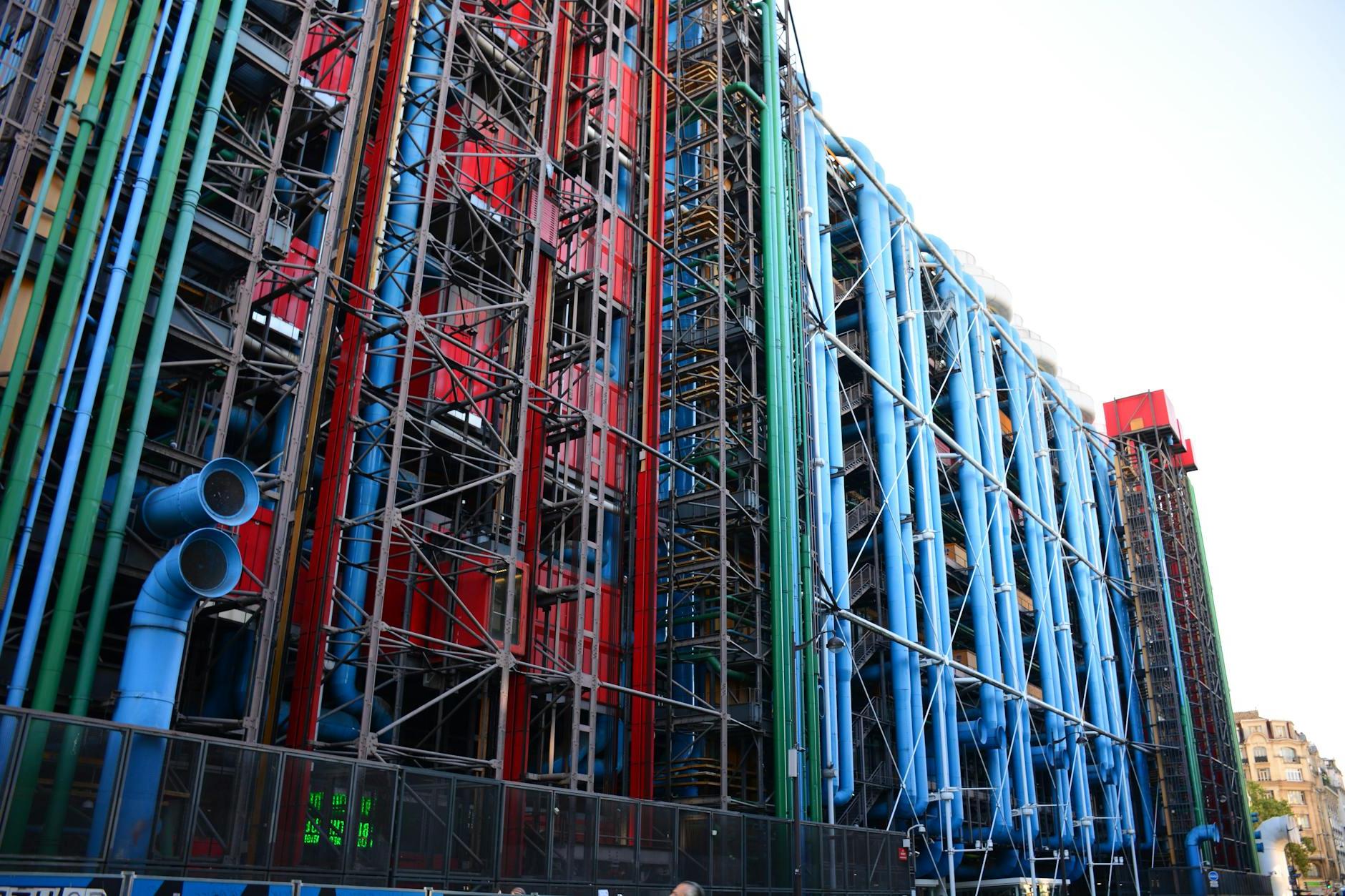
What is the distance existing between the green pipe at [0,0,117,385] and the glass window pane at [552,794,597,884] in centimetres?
990

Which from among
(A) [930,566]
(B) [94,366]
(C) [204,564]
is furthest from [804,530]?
(B) [94,366]

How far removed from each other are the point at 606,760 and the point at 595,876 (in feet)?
25.0

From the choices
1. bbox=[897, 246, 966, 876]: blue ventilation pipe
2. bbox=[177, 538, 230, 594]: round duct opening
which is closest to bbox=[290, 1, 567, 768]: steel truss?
bbox=[177, 538, 230, 594]: round duct opening

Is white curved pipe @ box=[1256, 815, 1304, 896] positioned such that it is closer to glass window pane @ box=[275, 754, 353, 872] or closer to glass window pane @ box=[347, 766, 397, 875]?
glass window pane @ box=[347, 766, 397, 875]

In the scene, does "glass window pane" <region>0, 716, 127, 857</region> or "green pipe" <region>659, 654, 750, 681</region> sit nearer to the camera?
"glass window pane" <region>0, 716, 127, 857</region>

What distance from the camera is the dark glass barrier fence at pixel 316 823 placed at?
11875 mm

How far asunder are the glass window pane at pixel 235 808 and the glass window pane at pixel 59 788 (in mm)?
1193

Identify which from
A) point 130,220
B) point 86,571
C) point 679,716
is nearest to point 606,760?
point 679,716

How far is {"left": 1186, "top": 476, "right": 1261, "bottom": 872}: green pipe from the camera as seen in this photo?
213 ft

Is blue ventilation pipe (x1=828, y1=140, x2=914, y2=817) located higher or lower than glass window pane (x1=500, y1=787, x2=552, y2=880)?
higher

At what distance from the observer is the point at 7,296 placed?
16328 millimetres

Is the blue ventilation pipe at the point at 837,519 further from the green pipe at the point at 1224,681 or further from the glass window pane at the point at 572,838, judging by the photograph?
the green pipe at the point at 1224,681

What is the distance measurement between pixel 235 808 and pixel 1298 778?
144 metres

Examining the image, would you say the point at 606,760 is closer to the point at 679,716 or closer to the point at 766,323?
the point at 679,716
